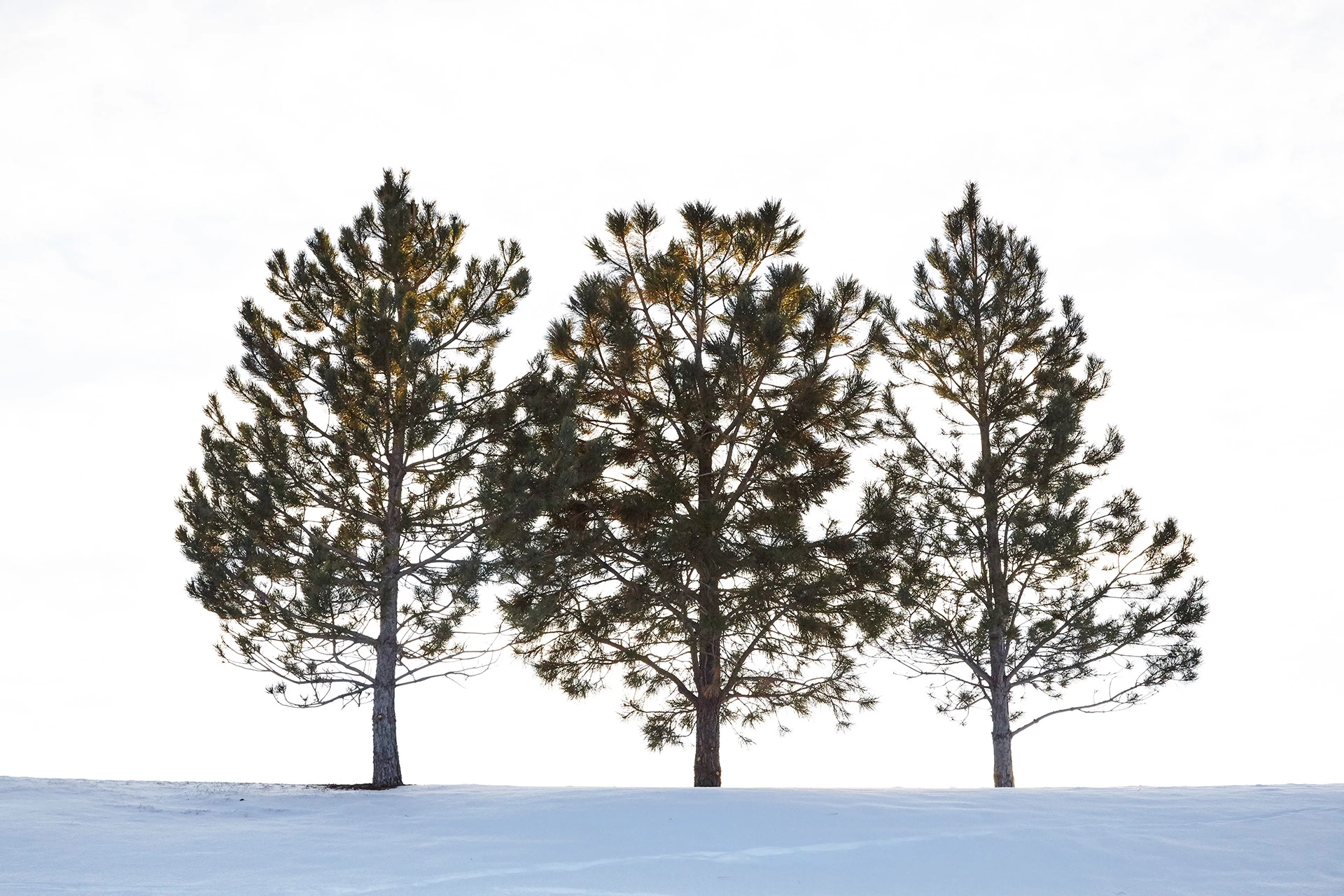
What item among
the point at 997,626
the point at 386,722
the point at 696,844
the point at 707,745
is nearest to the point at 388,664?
the point at 386,722

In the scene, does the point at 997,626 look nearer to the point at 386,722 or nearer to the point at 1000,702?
the point at 1000,702

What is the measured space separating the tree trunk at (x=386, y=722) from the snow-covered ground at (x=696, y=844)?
6.65 ft

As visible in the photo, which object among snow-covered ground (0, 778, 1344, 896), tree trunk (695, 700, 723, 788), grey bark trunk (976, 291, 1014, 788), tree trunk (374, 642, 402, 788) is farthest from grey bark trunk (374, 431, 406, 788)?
grey bark trunk (976, 291, 1014, 788)

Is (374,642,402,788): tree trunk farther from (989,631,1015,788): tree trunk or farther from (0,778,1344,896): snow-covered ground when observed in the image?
(989,631,1015,788): tree trunk

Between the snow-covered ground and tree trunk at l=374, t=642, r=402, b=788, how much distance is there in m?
2.03

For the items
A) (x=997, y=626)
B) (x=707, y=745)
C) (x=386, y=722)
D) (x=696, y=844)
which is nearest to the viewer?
(x=696, y=844)

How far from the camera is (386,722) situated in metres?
14.0

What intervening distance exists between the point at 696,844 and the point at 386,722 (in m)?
6.41

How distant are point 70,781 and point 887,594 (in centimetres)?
1079

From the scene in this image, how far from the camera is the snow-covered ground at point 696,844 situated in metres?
7.57

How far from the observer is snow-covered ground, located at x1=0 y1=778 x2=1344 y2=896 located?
7.57 m

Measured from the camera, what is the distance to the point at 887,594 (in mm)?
15430

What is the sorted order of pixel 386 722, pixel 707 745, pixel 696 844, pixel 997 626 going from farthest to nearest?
pixel 997 626 < pixel 707 745 < pixel 386 722 < pixel 696 844

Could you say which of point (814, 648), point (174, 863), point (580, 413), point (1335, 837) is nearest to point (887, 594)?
point (814, 648)
